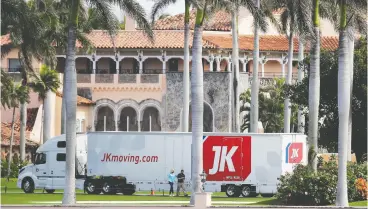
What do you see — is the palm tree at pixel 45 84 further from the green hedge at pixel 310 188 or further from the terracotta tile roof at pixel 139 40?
the green hedge at pixel 310 188

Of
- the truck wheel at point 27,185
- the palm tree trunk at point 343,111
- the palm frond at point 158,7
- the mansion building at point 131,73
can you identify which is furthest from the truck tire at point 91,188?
the mansion building at point 131,73

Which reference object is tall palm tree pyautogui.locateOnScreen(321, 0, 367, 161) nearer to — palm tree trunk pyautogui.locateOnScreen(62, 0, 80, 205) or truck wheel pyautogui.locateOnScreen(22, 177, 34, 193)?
palm tree trunk pyautogui.locateOnScreen(62, 0, 80, 205)

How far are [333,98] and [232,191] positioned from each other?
34.8 feet

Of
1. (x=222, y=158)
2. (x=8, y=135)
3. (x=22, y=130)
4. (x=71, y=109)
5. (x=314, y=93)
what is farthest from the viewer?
(x=8, y=135)

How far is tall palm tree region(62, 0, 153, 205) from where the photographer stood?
170ft

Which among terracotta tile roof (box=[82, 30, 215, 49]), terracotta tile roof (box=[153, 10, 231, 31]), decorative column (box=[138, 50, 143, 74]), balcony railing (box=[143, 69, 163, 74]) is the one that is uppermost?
terracotta tile roof (box=[153, 10, 231, 31])

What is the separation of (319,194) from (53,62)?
1105 inches

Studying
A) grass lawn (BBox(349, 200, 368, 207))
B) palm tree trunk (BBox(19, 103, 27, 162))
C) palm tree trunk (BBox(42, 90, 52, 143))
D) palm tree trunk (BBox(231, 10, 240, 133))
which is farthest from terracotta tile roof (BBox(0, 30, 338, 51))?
grass lawn (BBox(349, 200, 368, 207))

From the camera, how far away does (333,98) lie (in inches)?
2761

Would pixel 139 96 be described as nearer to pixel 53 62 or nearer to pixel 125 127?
pixel 125 127

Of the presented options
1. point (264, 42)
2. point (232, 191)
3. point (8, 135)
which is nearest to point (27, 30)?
point (232, 191)

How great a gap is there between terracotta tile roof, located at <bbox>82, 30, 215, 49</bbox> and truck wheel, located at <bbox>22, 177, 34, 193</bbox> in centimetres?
3826

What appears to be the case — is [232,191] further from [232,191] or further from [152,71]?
[152,71]

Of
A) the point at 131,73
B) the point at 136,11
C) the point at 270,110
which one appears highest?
the point at 131,73
